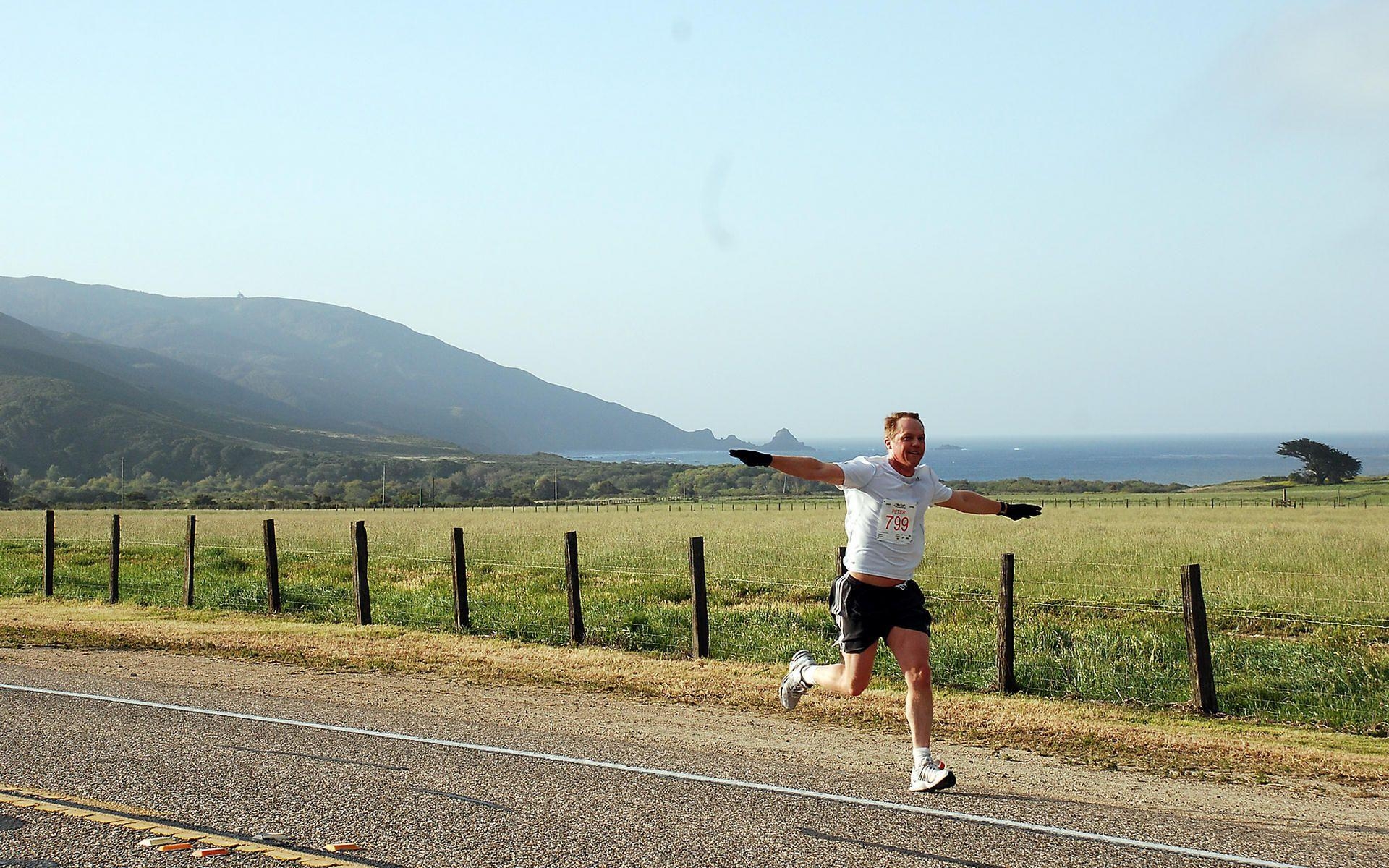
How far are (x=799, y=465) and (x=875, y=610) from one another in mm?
1058

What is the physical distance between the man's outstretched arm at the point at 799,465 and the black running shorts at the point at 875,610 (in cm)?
74

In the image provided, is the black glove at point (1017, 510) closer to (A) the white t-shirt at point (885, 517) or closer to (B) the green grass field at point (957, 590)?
(A) the white t-shirt at point (885, 517)

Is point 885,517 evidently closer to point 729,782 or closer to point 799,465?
point 799,465

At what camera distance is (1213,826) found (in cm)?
661

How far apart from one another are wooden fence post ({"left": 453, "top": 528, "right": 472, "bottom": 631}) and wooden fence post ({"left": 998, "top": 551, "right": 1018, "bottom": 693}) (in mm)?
7271

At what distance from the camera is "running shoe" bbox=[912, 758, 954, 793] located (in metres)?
7.13

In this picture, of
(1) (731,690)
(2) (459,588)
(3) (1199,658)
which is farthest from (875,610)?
(2) (459,588)

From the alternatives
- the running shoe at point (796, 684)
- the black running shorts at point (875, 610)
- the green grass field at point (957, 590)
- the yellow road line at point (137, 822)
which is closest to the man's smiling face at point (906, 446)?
the black running shorts at point (875, 610)

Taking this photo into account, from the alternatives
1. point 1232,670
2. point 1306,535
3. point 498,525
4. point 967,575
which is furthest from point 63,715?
point 498,525

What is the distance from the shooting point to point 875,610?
7.27 meters

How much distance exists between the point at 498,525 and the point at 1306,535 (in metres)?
28.5

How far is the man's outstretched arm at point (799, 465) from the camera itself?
22.1ft

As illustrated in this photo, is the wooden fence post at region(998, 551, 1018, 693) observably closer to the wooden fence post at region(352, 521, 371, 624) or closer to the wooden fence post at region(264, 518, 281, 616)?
the wooden fence post at region(352, 521, 371, 624)

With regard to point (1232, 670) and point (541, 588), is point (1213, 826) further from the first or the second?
point (541, 588)
